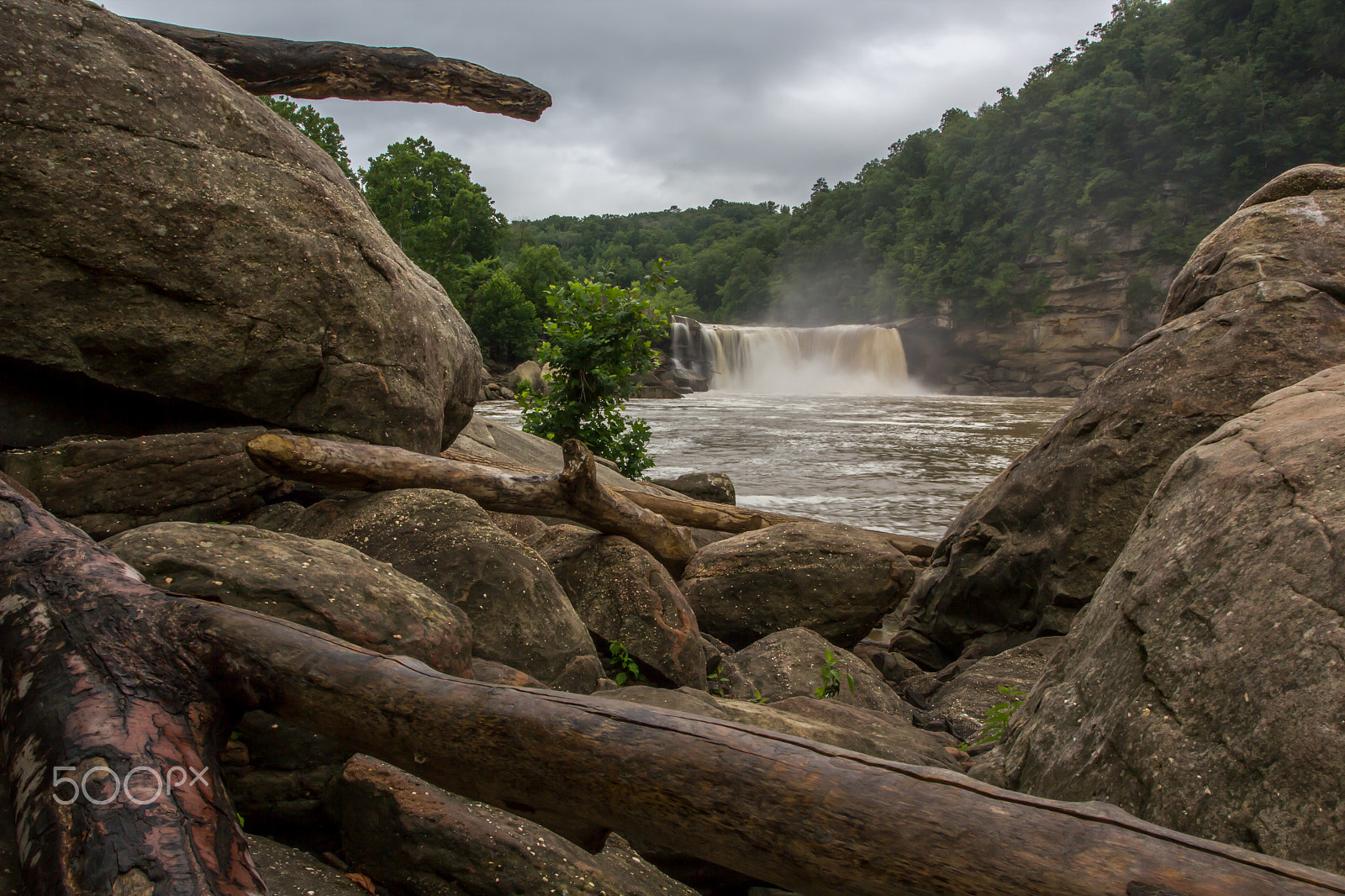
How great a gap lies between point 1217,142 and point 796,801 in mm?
62407

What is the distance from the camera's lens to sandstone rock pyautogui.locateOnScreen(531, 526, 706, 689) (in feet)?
13.8

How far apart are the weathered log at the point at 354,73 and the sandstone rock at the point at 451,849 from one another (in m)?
5.00

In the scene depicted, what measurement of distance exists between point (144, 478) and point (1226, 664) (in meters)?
4.39

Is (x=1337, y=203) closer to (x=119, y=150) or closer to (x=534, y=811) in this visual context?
(x=534, y=811)

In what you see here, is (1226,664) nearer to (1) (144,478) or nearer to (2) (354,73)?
(1) (144,478)

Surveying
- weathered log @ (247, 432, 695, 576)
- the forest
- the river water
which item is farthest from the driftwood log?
the forest

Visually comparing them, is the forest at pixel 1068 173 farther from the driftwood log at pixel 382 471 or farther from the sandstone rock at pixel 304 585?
the sandstone rock at pixel 304 585

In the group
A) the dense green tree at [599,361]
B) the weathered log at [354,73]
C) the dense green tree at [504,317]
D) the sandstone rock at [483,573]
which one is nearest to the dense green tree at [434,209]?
the dense green tree at [504,317]

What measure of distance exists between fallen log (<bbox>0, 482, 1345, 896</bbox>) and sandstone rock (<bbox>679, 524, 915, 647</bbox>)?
392 centimetres

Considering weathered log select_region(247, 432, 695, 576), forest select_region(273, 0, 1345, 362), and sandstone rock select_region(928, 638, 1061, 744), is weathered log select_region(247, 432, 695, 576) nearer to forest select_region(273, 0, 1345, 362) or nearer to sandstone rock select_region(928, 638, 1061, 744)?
sandstone rock select_region(928, 638, 1061, 744)

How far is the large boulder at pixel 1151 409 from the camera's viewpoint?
4871 mm

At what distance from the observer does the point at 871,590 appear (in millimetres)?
5910

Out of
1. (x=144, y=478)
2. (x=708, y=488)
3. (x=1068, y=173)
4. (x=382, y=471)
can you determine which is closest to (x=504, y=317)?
(x=708, y=488)

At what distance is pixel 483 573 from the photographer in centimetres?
367
